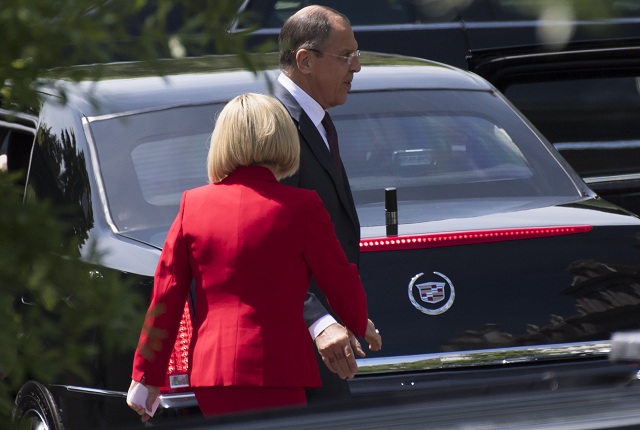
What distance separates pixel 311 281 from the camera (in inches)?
150

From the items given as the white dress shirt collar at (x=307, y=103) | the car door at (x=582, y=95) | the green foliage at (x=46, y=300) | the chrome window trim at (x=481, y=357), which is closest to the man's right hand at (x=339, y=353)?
the chrome window trim at (x=481, y=357)

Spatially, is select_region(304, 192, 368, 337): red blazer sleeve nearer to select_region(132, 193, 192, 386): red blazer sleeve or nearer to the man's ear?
select_region(132, 193, 192, 386): red blazer sleeve

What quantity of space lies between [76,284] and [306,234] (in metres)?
2.04

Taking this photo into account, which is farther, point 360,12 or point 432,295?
point 360,12

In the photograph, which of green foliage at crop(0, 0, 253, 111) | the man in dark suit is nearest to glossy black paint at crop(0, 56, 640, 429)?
the man in dark suit

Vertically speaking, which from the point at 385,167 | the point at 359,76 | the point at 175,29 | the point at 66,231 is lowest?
the point at 66,231

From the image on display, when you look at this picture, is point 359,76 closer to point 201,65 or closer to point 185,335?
point 201,65

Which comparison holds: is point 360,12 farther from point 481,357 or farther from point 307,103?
point 481,357

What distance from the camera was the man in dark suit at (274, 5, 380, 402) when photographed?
11.6ft

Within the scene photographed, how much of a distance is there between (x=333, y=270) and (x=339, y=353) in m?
0.22

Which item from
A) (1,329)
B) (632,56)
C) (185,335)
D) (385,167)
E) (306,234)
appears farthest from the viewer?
(632,56)

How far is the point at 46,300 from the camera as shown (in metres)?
1.47

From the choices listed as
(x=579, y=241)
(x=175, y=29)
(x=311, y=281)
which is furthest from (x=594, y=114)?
(x=175, y=29)

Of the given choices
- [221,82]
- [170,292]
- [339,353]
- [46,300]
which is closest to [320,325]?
[339,353]
